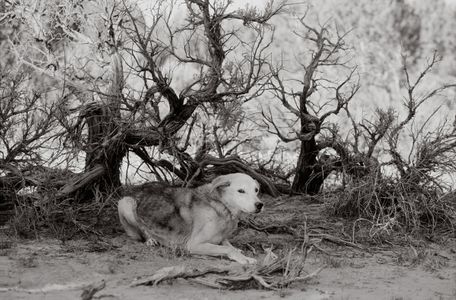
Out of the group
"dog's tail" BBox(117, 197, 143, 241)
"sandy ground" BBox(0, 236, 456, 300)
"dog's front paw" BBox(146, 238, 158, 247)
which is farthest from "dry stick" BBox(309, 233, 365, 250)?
"dog's tail" BBox(117, 197, 143, 241)

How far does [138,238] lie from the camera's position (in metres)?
8.51

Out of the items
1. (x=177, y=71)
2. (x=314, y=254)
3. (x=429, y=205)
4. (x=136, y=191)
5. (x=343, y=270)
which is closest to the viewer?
(x=343, y=270)

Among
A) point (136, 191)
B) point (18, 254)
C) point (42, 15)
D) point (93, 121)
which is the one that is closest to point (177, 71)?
point (42, 15)

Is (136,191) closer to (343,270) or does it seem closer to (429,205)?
(343,270)

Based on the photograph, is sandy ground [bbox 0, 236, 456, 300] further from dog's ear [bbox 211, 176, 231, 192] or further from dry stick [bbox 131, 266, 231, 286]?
dog's ear [bbox 211, 176, 231, 192]

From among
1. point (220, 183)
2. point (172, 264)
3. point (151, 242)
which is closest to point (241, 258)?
point (172, 264)

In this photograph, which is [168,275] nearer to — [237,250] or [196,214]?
[237,250]

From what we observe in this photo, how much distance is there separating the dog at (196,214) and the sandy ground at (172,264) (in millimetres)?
208

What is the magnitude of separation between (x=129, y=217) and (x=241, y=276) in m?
2.44

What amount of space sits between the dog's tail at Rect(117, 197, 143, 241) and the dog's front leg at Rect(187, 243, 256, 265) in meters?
0.82

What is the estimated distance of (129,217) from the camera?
8.43 meters

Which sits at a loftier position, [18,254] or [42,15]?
[42,15]

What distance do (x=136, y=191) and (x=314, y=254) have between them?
2280 mm

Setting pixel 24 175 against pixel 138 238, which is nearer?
pixel 138 238
